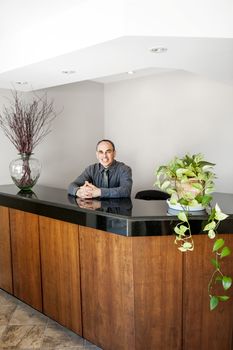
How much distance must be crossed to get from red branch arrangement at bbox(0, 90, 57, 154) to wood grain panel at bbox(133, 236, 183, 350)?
1706mm

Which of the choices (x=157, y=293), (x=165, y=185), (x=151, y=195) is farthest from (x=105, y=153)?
(x=157, y=293)

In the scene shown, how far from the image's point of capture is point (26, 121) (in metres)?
2.98

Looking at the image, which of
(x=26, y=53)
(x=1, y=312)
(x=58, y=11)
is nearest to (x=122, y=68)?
(x=58, y=11)

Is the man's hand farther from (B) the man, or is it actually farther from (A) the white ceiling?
(A) the white ceiling

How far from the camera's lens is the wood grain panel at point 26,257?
2.44 m

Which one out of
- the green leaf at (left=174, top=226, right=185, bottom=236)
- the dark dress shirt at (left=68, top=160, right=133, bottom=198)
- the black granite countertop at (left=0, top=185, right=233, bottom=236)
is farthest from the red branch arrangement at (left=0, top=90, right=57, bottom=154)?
the green leaf at (left=174, top=226, right=185, bottom=236)

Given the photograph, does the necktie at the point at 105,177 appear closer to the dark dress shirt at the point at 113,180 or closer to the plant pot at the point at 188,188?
the dark dress shirt at the point at 113,180

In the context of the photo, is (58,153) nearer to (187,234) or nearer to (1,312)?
(1,312)

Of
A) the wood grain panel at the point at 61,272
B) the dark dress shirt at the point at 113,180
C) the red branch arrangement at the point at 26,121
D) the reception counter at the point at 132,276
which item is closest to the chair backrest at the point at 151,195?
the dark dress shirt at the point at 113,180

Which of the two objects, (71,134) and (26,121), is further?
(71,134)

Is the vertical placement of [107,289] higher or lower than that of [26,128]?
lower

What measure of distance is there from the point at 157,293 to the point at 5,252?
65.3 inches

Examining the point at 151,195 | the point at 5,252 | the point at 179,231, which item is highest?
the point at 179,231

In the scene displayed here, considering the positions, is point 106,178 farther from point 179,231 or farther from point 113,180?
point 179,231
